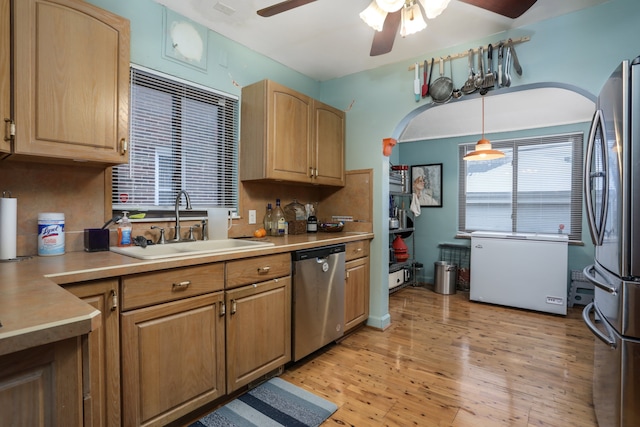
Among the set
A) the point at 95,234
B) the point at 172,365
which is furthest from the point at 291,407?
the point at 95,234

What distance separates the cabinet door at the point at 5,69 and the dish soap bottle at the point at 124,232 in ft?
2.17

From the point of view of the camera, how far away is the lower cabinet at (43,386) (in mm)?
696


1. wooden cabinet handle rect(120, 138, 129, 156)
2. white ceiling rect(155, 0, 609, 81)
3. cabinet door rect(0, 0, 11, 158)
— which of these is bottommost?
wooden cabinet handle rect(120, 138, 129, 156)

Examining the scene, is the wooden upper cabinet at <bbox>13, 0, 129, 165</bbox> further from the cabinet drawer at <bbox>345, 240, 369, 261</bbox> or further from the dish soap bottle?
the cabinet drawer at <bbox>345, 240, 369, 261</bbox>

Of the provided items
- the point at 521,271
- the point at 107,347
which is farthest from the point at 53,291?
the point at 521,271

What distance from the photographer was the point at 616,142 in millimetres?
1383

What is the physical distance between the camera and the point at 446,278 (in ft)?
14.4

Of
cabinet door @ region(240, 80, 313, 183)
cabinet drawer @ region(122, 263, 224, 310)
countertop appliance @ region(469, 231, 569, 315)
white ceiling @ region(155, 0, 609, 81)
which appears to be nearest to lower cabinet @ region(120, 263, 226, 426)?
cabinet drawer @ region(122, 263, 224, 310)

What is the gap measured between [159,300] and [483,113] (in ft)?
13.3

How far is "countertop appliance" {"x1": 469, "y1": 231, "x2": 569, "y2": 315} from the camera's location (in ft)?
11.6

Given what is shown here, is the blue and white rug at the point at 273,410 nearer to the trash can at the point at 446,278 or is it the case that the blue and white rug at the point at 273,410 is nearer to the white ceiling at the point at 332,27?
the white ceiling at the point at 332,27

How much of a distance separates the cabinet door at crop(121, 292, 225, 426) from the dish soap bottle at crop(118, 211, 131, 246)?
1.93 feet

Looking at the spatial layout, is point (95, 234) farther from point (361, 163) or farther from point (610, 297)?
point (610, 297)

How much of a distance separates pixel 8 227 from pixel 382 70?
299cm
